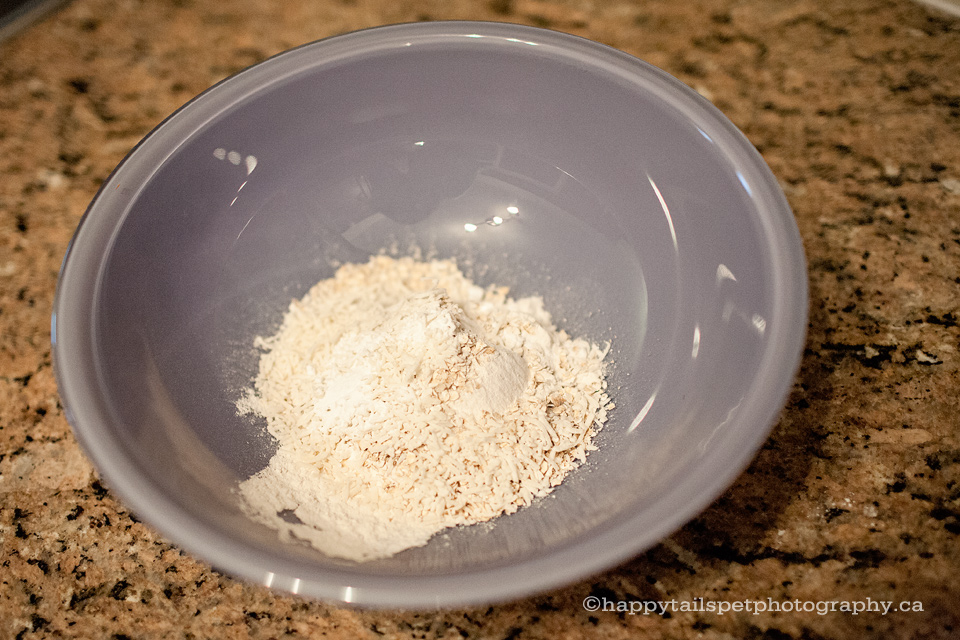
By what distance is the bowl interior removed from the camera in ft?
1.91

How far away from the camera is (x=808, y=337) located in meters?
0.85

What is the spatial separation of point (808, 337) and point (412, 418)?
0.55 m

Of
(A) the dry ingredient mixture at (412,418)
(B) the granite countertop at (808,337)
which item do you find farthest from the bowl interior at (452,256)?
(B) the granite countertop at (808,337)

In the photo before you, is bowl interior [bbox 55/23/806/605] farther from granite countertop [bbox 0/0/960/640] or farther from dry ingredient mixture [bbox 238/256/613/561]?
granite countertop [bbox 0/0/960/640]

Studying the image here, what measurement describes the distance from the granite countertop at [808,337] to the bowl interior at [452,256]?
16cm

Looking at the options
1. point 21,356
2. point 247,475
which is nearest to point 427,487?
point 247,475

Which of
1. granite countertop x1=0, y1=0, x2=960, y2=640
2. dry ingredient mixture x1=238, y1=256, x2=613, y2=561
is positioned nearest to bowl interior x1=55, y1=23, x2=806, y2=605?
dry ingredient mixture x1=238, y1=256, x2=613, y2=561

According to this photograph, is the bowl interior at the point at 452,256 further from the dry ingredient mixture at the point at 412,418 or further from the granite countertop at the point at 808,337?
the granite countertop at the point at 808,337

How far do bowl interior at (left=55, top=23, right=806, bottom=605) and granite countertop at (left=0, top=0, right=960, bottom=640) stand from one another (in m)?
0.16

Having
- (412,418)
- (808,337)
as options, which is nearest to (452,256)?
(412,418)

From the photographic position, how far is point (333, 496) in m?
0.70

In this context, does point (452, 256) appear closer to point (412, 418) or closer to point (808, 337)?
point (412, 418)

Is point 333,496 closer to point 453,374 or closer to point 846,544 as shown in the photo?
point 453,374

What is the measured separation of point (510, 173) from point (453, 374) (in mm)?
357
